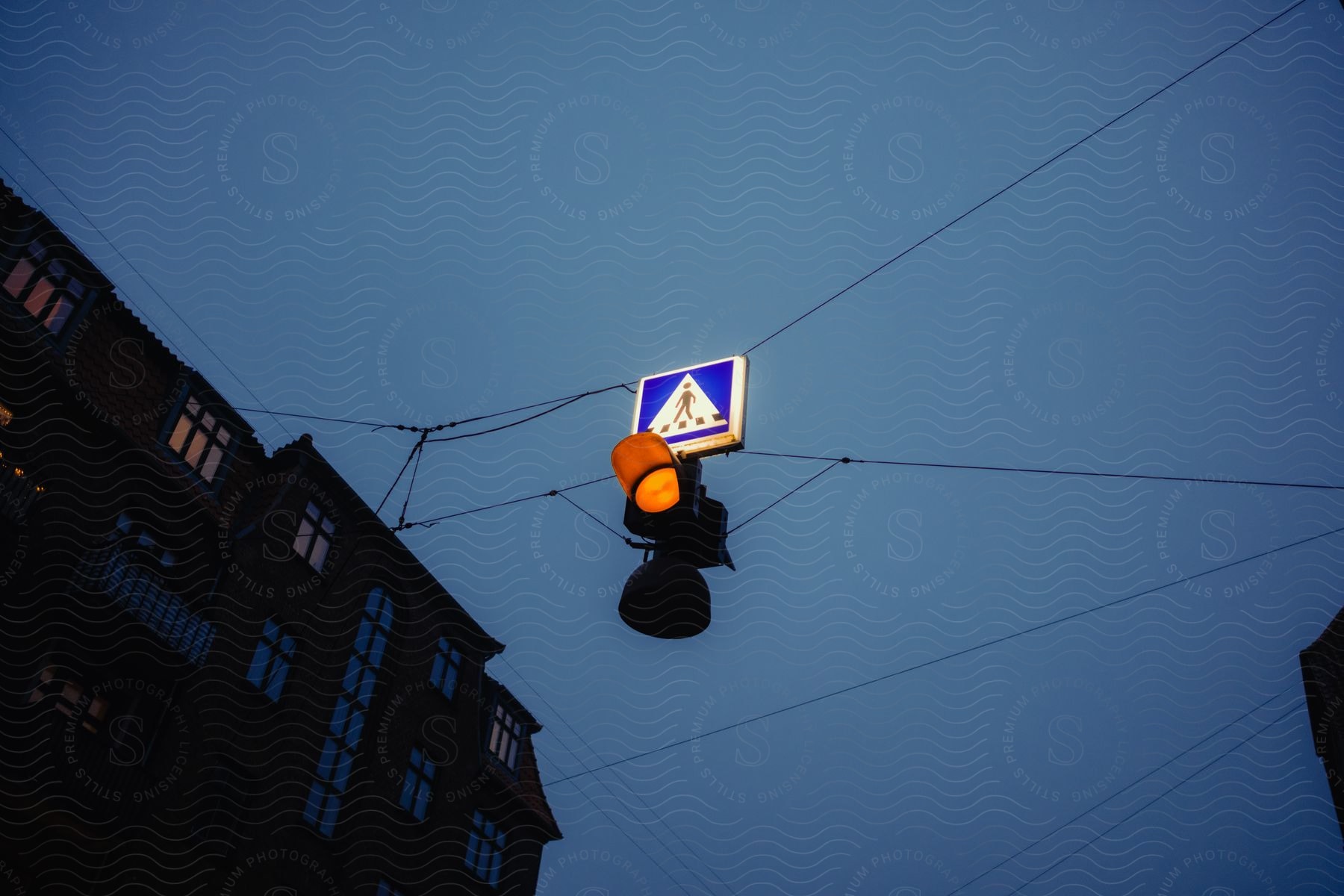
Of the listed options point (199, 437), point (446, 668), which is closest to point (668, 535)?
point (199, 437)

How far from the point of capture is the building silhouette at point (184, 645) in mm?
13945

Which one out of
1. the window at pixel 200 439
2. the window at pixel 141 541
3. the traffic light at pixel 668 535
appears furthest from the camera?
the window at pixel 200 439

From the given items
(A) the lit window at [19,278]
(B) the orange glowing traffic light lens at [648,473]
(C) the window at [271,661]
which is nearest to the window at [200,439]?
(C) the window at [271,661]

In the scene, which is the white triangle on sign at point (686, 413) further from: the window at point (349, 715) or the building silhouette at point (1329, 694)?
the building silhouette at point (1329, 694)

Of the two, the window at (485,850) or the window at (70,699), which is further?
the window at (485,850)

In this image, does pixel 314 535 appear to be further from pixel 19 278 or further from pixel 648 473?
pixel 648 473

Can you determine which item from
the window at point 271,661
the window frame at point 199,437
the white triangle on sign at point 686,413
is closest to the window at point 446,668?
the window at point 271,661

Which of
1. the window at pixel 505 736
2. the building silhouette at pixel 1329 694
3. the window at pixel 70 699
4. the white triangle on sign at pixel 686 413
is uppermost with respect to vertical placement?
the building silhouette at pixel 1329 694

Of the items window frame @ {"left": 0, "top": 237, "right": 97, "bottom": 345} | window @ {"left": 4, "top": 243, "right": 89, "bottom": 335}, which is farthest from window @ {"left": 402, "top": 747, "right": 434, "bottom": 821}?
window @ {"left": 4, "top": 243, "right": 89, "bottom": 335}

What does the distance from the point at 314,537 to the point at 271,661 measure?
292 cm

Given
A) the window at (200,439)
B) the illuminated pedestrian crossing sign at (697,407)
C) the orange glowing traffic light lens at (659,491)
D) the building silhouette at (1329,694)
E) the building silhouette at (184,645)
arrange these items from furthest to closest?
the building silhouette at (1329,694), the window at (200,439), the building silhouette at (184,645), the illuminated pedestrian crossing sign at (697,407), the orange glowing traffic light lens at (659,491)

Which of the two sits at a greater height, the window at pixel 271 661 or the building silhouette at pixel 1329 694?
the building silhouette at pixel 1329 694

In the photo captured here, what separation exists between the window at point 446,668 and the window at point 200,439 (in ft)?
25.9

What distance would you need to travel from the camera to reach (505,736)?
84.5 ft
